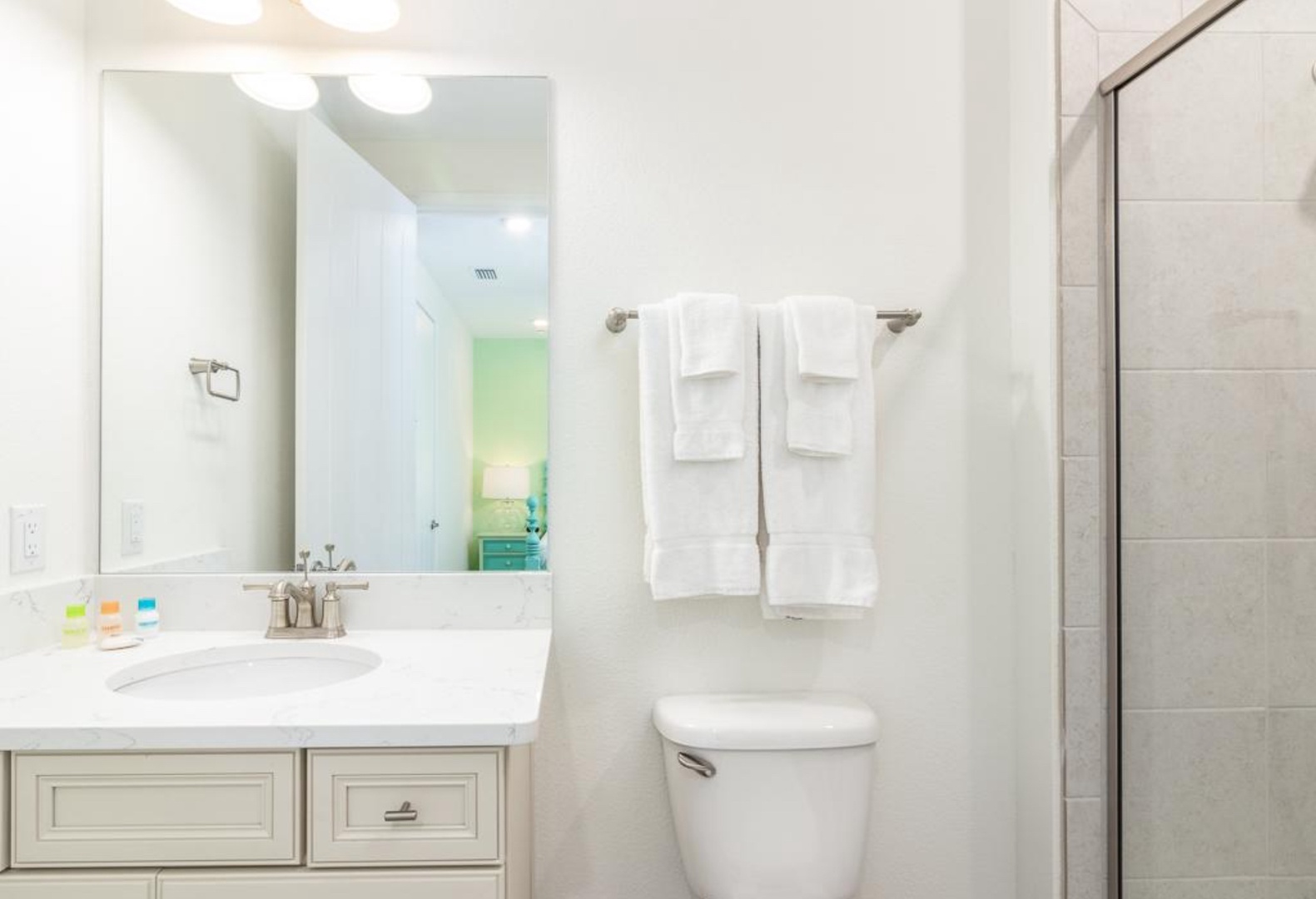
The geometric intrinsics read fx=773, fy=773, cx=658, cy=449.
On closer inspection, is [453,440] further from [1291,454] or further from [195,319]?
[1291,454]

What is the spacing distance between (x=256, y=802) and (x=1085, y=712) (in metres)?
1.36

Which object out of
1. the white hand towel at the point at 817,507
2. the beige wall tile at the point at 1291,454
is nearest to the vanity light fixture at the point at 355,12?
the white hand towel at the point at 817,507

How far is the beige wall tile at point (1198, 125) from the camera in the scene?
1146mm

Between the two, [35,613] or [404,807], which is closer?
[404,807]

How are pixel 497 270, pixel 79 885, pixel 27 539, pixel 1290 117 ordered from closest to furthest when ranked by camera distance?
pixel 79 885 < pixel 1290 117 < pixel 27 539 < pixel 497 270

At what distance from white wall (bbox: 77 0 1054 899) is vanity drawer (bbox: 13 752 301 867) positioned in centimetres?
61

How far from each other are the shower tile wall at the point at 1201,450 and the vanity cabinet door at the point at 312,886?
3.66 feet

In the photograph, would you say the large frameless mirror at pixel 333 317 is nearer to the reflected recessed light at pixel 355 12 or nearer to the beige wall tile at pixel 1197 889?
the reflected recessed light at pixel 355 12

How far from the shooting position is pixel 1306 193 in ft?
3.48

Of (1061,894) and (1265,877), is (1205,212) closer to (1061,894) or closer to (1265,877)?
(1265,877)

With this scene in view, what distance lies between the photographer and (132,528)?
4.90 feet

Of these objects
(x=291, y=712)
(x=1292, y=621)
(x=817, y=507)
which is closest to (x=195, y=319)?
(x=291, y=712)

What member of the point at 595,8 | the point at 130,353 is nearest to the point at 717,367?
the point at 595,8

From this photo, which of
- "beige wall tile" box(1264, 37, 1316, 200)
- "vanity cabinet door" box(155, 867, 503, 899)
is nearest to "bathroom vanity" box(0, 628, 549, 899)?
"vanity cabinet door" box(155, 867, 503, 899)
